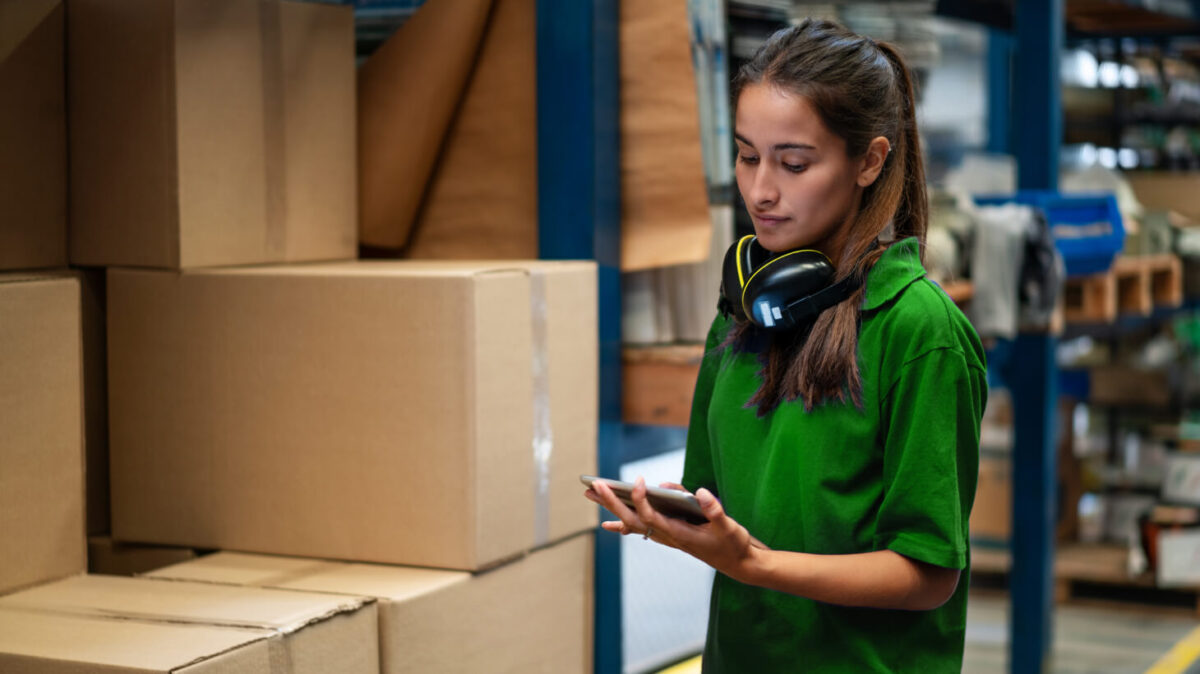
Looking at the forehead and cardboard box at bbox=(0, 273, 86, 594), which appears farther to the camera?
cardboard box at bbox=(0, 273, 86, 594)

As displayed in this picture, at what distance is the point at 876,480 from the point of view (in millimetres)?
1523

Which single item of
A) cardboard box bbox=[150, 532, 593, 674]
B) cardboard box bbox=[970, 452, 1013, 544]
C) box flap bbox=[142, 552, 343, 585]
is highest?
box flap bbox=[142, 552, 343, 585]

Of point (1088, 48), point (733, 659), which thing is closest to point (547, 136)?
point (733, 659)

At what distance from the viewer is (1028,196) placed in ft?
14.0

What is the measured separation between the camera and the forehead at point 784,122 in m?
1.53

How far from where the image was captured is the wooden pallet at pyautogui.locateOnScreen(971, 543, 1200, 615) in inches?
239

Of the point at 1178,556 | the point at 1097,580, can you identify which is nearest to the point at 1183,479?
the point at 1178,556

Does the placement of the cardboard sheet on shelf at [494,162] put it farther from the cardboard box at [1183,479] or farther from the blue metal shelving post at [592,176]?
the cardboard box at [1183,479]

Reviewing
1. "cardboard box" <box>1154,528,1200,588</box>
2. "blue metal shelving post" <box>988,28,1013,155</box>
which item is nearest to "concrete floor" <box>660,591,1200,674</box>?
"cardboard box" <box>1154,528,1200,588</box>

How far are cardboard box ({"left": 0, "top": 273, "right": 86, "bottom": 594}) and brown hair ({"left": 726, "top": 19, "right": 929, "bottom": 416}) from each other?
1.31 m

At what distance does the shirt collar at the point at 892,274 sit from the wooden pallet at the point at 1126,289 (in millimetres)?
3209

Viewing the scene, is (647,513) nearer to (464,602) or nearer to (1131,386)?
(464,602)

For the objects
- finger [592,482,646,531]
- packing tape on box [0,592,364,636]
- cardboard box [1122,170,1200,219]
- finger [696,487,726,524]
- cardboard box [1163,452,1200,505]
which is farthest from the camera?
cardboard box [1122,170,1200,219]

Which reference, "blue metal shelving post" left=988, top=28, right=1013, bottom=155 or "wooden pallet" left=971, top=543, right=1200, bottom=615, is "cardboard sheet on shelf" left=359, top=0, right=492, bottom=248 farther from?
"blue metal shelving post" left=988, top=28, right=1013, bottom=155
